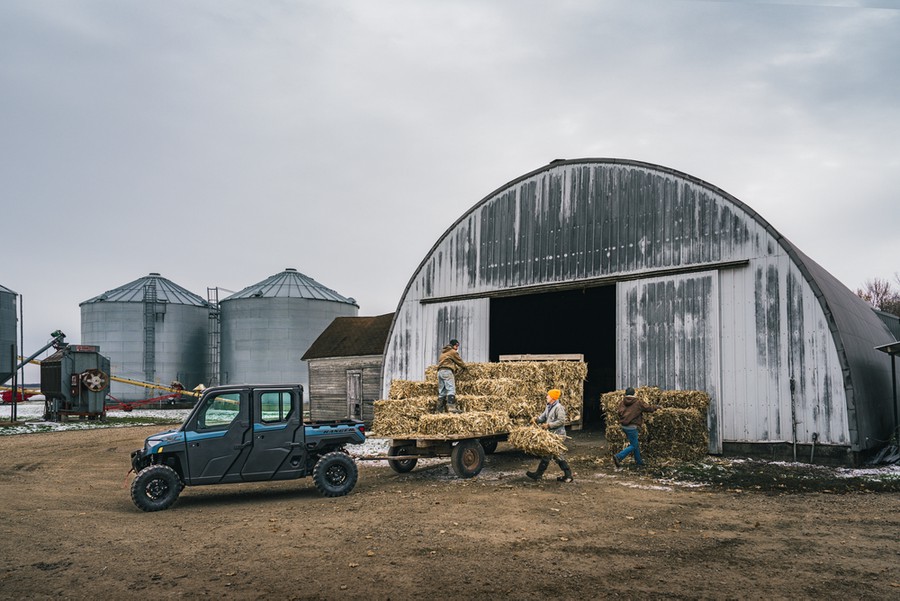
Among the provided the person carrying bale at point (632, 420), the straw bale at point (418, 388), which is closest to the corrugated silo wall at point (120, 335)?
the straw bale at point (418, 388)

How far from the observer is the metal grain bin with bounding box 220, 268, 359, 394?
169 ft

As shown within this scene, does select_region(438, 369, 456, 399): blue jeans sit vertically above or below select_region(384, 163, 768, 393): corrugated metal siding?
below

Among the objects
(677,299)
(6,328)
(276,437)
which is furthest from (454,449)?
(6,328)

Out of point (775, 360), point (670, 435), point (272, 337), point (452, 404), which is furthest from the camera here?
point (272, 337)

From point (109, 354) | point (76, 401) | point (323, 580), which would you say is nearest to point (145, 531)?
point (323, 580)

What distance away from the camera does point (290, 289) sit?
5300 cm

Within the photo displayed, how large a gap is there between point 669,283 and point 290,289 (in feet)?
127

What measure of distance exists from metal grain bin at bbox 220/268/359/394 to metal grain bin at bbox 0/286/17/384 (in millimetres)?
14005

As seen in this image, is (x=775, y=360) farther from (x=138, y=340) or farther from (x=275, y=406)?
(x=138, y=340)

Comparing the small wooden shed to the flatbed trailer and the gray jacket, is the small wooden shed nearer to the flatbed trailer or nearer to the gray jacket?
the flatbed trailer

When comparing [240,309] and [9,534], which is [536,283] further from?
[240,309]

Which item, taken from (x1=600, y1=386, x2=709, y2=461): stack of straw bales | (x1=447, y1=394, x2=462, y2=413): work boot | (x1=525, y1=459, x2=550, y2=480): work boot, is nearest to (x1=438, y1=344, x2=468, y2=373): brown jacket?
(x1=447, y1=394, x2=462, y2=413): work boot

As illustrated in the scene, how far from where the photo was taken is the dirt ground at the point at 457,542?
712cm

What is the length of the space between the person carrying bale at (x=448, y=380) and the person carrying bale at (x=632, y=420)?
3.67 metres
